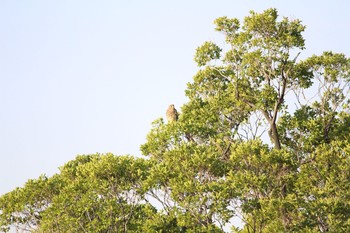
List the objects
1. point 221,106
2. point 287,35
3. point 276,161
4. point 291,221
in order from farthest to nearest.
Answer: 1. point 221,106
2. point 287,35
3. point 276,161
4. point 291,221

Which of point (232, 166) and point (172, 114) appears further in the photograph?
point (172, 114)

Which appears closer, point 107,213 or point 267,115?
point 107,213

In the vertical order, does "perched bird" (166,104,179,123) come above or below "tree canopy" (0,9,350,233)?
above

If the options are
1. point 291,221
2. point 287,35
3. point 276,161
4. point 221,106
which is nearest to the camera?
point 291,221

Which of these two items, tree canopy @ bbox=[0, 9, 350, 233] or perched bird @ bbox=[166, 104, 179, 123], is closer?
tree canopy @ bbox=[0, 9, 350, 233]

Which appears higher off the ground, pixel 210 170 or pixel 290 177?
pixel 210 170

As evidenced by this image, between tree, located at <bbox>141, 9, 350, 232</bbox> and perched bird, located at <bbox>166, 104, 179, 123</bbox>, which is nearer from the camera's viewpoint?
tree, located at <bbox>141, 9, 350, 232</bbox>

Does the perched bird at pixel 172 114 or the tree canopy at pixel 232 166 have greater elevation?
the perched bird at pixel 172 114

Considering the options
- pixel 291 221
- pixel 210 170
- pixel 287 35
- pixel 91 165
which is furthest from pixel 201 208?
pixel 287 35

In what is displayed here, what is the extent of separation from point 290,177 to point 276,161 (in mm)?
1477

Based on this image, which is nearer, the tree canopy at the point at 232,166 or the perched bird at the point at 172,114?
the tree canopy at the point at 232,166

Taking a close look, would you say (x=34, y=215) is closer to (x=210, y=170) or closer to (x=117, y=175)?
(x=117, y=175)

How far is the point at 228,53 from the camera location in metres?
41.1

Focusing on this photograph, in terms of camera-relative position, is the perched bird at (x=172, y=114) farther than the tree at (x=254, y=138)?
Yes
